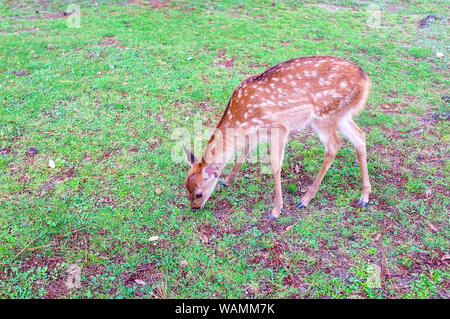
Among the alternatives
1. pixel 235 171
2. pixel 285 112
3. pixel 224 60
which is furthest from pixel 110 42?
pixel 285 112

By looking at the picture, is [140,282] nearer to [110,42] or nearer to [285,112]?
[285,112]

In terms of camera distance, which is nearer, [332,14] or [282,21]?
[282,21]

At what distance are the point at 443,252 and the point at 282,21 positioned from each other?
7.95m

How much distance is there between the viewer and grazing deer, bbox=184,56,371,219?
3830 mm

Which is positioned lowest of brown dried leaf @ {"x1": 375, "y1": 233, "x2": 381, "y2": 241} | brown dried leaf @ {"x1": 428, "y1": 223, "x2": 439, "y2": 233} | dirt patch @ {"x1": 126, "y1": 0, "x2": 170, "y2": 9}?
brown dried leaf @ {"x1": 375, "y1": 233, "x2": 381, "y2": 241}

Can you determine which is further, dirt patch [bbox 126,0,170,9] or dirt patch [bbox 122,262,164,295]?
dirt patch [bbox 126,0,170,9]

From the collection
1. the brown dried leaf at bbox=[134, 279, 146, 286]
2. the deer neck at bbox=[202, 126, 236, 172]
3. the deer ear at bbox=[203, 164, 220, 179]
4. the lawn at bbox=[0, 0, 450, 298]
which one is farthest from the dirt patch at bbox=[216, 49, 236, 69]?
the brown dried leaf at bbox=[134, 279, 146, 286]

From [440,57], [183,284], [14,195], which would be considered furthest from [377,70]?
[14,195]

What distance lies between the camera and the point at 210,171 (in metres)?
3.95

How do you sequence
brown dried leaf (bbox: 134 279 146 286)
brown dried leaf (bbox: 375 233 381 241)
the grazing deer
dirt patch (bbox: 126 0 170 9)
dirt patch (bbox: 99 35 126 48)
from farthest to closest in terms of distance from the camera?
dirt patch (bbox: 126 0 170 9)
dirt patch (bbox: 99 35 126 48)
the grazing deer
brown dried leaf (bbox: 375 233 381 241)
brown dried leaf (bbox: 134 279 146 286)

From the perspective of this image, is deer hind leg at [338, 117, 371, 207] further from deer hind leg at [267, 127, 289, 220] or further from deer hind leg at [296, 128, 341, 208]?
deer hind leg at [267, 127, 289, 220]

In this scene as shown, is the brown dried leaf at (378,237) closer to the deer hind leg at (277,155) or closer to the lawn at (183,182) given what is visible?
the lawn at (183,182)
